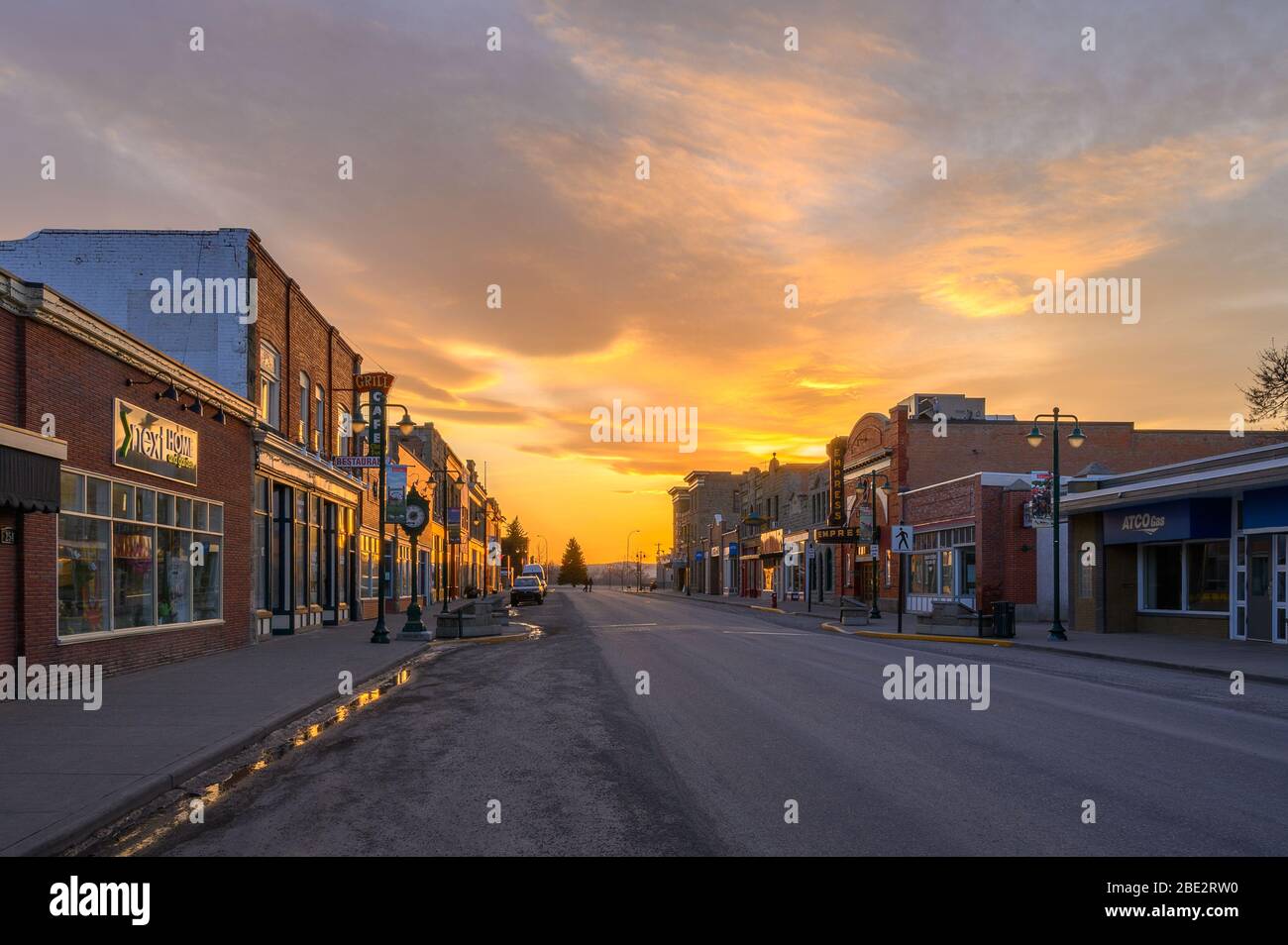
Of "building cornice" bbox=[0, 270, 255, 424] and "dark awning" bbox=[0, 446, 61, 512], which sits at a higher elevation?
"building cornice" bbox=[0, 270, 255, 424]

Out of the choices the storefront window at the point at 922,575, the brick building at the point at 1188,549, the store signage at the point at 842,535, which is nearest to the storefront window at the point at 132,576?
the brick building at the point at 1188,549

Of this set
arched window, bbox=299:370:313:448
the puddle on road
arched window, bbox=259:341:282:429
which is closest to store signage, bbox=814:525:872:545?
arched window, bbox=299:370:313:448

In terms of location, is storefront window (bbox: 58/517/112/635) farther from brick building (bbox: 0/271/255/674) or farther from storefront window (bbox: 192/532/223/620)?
storefront window (bbox: 192/532/223/620)

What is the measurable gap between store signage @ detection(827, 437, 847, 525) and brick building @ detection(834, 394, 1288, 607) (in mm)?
2374

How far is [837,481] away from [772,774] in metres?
49.8

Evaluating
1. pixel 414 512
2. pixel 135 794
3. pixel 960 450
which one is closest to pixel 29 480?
pixel 135 794

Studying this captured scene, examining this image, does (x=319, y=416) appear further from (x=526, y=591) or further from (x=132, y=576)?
(x=526, y=591)

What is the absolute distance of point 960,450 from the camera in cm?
4931

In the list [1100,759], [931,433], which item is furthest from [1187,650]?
[931,433]

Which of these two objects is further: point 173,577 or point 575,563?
point 575,563

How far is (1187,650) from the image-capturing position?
900 inches

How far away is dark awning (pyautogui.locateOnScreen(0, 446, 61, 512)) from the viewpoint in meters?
12.7
